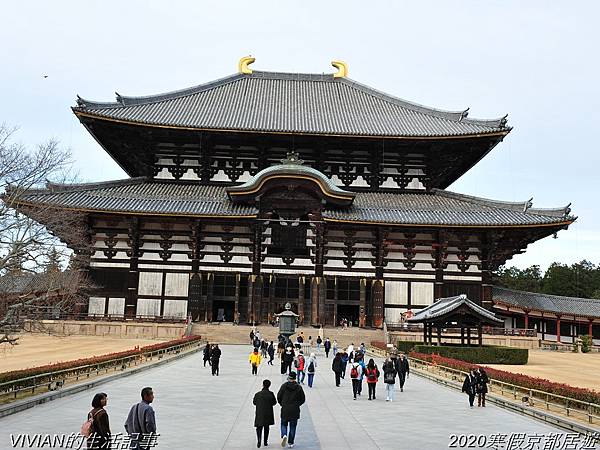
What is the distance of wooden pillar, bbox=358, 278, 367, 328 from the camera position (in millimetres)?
45344

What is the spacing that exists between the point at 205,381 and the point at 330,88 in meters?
44.0

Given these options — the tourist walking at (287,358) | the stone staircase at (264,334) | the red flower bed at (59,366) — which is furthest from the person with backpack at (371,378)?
the stone staircase at (264,334)

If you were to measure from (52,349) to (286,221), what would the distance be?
19795mm

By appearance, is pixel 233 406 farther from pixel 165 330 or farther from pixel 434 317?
pixel 165 330

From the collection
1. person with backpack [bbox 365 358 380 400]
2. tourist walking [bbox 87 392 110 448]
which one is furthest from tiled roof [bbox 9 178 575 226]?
tourist walking [bbox 87 392 110 448]

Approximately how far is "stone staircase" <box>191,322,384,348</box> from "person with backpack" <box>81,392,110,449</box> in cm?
3304

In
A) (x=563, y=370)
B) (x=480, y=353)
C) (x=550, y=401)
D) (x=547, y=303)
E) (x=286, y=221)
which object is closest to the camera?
(x=550, y=401)

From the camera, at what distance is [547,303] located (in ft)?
183

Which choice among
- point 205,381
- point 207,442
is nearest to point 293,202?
point 205,381

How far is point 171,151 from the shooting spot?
5109cm

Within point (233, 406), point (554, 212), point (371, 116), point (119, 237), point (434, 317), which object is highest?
point (371, 116)

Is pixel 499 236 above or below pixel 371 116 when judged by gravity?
below

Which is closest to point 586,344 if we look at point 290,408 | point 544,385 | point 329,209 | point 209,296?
point 329,209

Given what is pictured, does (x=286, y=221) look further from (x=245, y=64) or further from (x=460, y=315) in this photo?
(x=245, y=64)
